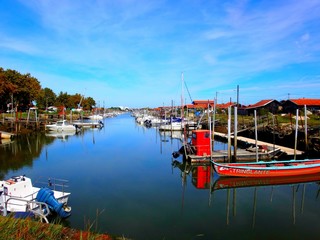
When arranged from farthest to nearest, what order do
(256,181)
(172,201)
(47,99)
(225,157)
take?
(47,99), (225,157), (256,181), (172,201)

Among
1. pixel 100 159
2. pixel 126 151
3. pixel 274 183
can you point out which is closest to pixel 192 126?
pixel 126 151

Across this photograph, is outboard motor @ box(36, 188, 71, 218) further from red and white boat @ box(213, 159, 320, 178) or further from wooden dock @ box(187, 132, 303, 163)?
wooden dock @ box(187, 132, 303, 163)

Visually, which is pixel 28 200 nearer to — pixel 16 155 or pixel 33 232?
pixel 33 232

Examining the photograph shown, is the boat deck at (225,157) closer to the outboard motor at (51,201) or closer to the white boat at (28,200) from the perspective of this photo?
the white boat at (28,200)

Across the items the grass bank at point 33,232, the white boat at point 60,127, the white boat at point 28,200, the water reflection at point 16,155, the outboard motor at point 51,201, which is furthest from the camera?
the white boat at point 60,127

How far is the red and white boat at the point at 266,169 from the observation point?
1988cm

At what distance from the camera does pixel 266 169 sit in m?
19.9

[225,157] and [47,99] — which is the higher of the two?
[47,99]

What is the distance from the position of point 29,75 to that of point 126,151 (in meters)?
42.6

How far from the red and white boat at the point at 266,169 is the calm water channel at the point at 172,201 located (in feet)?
2.32

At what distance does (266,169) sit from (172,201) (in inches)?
333

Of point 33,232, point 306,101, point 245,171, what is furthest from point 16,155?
point 306,101

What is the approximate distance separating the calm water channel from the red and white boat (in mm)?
707

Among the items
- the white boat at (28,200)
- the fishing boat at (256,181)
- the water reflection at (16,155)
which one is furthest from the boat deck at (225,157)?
the water reflection at (16,155)
